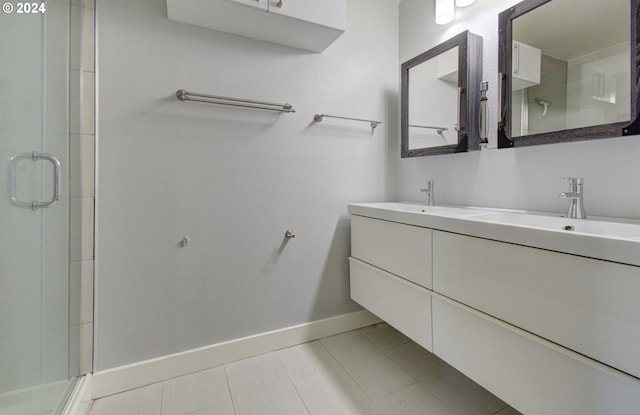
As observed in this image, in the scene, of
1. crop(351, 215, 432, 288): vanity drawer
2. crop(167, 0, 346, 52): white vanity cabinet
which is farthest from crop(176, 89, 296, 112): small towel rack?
→ crop(351, 215, 432, 288): vanity drawer

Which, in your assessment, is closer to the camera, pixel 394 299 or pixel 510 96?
pixel 510 96

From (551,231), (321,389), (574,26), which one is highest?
(574,26)

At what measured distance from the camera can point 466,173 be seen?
1534 millimetres

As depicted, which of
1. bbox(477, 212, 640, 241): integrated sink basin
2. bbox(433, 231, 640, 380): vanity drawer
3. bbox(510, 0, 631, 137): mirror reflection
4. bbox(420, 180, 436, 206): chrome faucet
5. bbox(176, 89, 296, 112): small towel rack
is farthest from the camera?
bbox(420, 180, 436, 206): chrome faucet

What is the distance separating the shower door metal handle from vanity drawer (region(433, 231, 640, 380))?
4.88 feet

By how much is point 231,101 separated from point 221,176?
0.39m

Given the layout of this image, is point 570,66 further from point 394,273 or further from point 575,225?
point 394,273

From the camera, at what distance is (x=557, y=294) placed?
0.77 metres

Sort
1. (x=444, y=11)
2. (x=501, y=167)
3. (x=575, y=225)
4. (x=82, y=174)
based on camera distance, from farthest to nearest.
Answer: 1. (x=444, y=11)
2. (x=501, y=167)
3. (x=82, y=174)
4. (x=575, y=225)

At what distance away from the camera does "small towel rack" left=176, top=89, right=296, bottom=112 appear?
4.47 ft

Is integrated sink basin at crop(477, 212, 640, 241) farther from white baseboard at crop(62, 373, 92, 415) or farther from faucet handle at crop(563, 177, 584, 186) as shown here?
white baseboard at crop(62, 373, 92, 415)

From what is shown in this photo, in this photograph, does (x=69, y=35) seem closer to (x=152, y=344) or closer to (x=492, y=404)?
(x=152, y=344)

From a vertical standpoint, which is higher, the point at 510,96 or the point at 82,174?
the point at 510,96

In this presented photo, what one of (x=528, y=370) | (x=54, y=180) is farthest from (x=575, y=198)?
(x=54, y=180)
